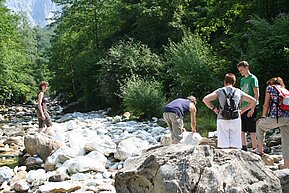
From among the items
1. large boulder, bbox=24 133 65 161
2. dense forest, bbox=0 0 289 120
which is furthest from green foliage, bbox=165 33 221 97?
large boulder, bbox=24 133 65 161

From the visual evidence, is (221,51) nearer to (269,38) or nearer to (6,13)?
(269,38)

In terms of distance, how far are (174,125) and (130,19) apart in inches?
754

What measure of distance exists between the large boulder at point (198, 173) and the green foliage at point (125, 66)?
1487 centimetres

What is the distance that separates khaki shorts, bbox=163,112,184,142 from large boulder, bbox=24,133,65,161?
336 cm

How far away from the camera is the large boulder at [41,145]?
9516 millimetres

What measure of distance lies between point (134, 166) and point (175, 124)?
3.26 m

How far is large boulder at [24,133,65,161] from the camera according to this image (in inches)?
375

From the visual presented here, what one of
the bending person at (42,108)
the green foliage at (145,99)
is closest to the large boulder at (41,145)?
the bending person at (42,108)

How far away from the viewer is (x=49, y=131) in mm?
10672

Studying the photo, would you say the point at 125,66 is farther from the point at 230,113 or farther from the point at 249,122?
the point at 230,113

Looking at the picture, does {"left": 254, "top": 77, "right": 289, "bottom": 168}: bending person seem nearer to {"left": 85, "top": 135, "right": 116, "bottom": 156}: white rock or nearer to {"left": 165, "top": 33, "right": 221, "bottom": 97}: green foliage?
{"left": 85, "top": 135, "right": 116, "bottom": 156}: white rock

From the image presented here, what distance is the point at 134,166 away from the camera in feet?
14.0

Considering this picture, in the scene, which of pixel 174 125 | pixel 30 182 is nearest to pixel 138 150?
pixel 174 125

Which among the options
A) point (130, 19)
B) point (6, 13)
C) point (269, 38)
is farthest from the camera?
point (6, 13)
